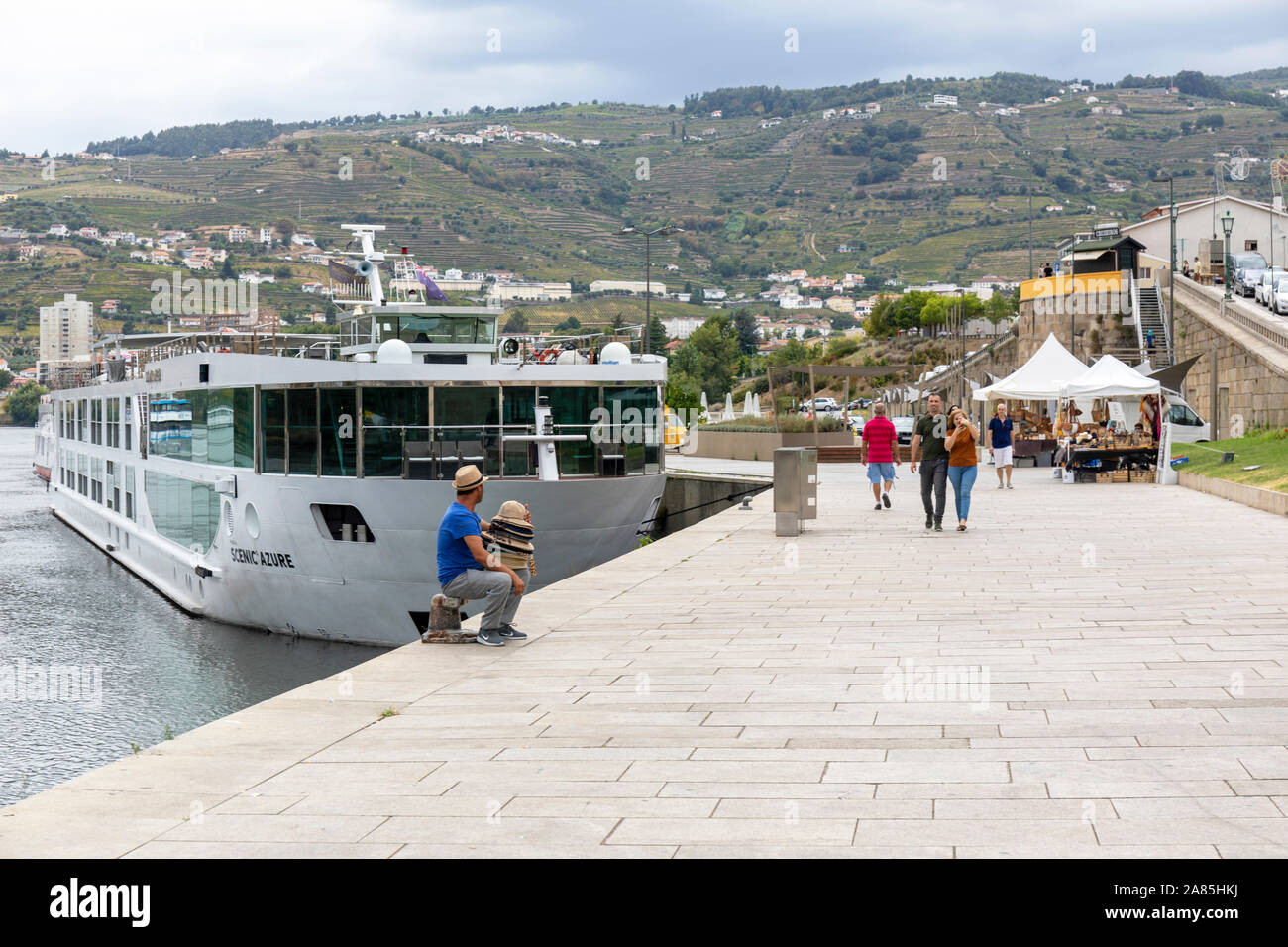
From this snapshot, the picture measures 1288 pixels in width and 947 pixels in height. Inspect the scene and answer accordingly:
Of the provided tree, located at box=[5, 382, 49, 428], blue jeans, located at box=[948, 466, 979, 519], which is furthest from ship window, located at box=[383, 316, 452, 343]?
tree, located at box=[5, 382, 49, 428]

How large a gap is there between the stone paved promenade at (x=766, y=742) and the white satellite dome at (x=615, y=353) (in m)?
12.2

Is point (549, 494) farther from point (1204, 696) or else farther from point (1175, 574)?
point (1204, 696)

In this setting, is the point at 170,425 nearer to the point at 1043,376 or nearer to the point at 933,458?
the point at 933,458

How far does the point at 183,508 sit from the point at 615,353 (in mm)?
10018

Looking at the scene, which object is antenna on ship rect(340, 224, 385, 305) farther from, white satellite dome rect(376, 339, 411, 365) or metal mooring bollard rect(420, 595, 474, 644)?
metal mooring bollard rect(420, 595, 474, 644)

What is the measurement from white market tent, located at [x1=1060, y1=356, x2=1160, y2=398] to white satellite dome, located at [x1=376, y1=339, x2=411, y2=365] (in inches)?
594

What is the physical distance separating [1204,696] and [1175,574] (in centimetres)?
559

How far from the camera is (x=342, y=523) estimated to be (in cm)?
1966

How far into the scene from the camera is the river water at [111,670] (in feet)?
52.5

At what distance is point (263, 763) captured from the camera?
5.70 meters

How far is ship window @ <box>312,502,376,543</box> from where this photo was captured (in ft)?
63.4

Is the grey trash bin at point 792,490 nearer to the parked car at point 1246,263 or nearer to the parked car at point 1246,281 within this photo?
the parked car at point 1246,281

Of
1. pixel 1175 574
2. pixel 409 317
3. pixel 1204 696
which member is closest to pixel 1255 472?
pixel 1175 574

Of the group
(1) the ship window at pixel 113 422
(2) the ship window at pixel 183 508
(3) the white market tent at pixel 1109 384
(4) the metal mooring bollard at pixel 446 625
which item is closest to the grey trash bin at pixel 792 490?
(4) the metal mooring bollard at pixel 446 625
